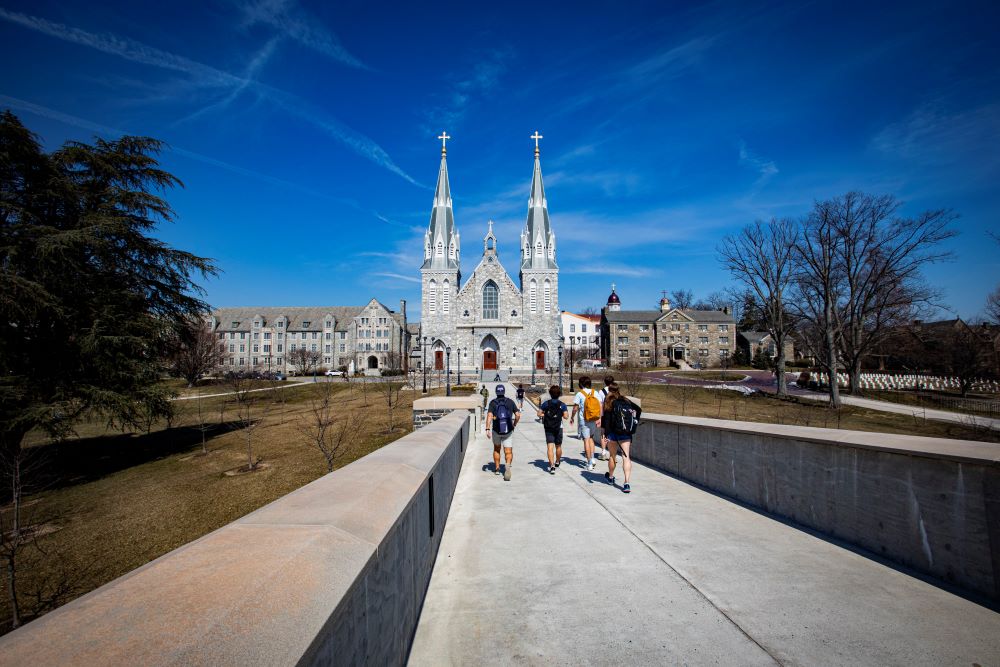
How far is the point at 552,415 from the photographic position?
824 cm

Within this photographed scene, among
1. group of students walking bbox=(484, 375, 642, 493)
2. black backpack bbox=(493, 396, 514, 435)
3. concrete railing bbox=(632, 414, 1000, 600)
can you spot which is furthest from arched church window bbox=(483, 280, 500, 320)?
concrete railing bbox=(632, 414, 1000, 600)

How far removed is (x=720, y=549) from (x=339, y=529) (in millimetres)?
4069

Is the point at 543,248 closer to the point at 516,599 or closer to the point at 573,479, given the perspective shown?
the point at 573,479

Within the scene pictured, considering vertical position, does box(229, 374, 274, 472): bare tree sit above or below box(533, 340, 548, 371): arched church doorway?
below

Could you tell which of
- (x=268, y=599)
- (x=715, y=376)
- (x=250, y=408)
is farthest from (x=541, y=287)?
(x=268, y=599)

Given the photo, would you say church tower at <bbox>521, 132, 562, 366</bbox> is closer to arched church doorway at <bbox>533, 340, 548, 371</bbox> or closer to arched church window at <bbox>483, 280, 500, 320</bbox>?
arched church doorway at <bbox>533, 340, 548, 371</bbox>

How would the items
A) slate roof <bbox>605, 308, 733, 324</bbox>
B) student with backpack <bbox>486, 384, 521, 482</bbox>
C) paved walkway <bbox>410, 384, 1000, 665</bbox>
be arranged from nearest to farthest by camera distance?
1. paved walkway <bbox>410, 384, 1000, 665</bbox>
2. student with backpack <bbox>486, 384, 521, 482</bbox>
3. slate roof <bbox>605, 308, 733, 324</bbox>

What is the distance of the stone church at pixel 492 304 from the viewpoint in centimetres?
4703

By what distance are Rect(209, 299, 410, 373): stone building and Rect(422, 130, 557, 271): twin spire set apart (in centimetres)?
2615

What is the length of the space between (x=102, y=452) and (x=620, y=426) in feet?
68.5

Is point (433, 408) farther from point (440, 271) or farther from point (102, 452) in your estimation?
point (440, 271)

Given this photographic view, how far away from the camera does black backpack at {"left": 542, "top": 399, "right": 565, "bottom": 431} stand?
824 cm

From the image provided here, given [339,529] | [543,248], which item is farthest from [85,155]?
[543,248]

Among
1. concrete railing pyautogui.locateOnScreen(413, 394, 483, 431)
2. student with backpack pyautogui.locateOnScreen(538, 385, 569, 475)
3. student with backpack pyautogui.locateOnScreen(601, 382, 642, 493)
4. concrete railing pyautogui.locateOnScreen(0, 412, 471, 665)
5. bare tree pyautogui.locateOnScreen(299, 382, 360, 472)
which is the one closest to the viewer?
concrete railing pyautogui.locateOnScreen(0, 412, 471, 665)
